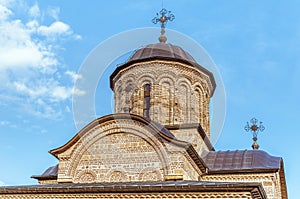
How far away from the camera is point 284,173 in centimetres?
1539

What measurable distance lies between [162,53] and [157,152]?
5.30 m

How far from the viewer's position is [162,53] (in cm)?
1600

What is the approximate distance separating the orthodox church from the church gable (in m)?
0.03

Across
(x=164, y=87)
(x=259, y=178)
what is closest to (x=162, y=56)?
(x=164, y=87)

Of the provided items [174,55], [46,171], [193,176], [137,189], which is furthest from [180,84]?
[137,189]

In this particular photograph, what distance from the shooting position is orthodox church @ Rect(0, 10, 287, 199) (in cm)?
979

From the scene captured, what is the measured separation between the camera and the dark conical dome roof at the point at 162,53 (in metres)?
15.8

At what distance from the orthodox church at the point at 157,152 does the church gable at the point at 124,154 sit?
0.03 meters

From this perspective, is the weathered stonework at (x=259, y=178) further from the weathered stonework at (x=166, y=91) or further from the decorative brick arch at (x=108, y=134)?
the decorative brick arch at (x=108, y=134)

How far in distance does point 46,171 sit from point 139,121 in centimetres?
474

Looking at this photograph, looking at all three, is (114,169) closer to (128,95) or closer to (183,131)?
(183,131)

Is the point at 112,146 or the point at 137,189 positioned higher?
the point at 112,146

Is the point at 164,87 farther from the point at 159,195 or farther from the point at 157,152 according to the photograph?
the point at 159,195

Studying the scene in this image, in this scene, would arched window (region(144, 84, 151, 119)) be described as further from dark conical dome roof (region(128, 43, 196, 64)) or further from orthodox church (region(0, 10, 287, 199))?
dark conical dome roof (region(128, 43, 196, 64))
